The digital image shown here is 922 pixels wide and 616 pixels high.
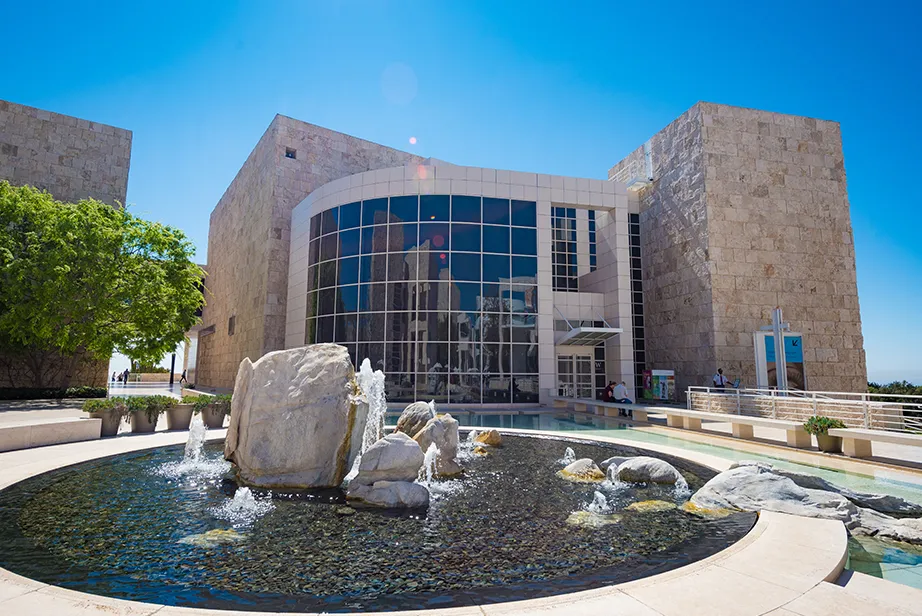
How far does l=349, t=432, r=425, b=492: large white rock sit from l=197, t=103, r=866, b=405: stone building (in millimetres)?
17918

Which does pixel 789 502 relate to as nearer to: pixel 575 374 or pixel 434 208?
pixel 434 208

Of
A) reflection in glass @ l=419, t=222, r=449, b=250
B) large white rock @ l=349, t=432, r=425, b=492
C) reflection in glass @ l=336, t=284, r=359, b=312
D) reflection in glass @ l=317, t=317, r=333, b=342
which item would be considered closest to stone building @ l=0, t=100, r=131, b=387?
reflection in glass @ l=317, t=317, r=333, b=342

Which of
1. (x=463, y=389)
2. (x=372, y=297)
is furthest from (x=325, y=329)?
(x=463, y=389)

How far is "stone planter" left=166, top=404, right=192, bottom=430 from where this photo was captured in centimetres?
1627

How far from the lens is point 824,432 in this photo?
12945 millimetres

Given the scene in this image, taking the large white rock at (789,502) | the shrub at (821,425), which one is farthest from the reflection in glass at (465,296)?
the large white rock at (789,502)

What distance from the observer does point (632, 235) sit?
37.4 m

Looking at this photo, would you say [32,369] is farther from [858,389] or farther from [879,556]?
[858,389]

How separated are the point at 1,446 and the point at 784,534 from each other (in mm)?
16603

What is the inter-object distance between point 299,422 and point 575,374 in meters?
24.5

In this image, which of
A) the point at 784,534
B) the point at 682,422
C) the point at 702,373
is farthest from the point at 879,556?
the point at 702,373

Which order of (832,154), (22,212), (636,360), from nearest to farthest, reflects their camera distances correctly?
(22,212) < (832,154) < (636,360)

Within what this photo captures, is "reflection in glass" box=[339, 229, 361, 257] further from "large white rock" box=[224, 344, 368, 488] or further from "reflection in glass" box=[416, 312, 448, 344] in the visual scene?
"large white rock" box=[224, 344, 368, 488]

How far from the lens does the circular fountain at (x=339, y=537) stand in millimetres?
4844
